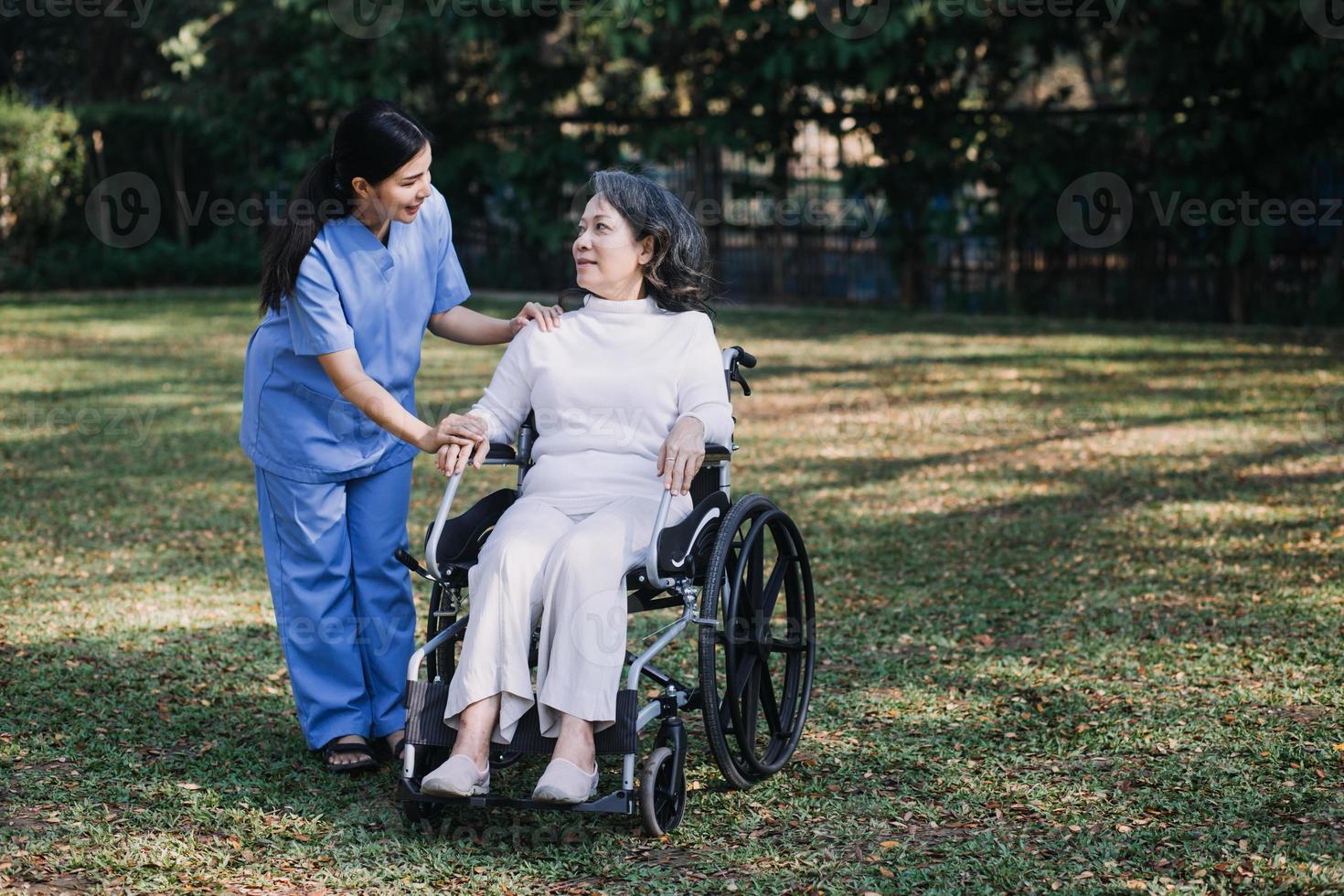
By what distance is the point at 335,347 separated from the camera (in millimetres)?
3244

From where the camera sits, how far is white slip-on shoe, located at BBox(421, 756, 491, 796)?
2846mm

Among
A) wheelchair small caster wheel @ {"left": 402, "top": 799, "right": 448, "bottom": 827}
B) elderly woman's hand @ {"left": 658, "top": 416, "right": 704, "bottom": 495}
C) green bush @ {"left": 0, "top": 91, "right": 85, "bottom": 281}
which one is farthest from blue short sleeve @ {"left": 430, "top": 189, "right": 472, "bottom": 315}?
green bush @ {"left": 0, "top": 91, "right": 85, "bottom": 281}

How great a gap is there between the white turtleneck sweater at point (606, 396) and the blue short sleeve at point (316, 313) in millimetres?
366

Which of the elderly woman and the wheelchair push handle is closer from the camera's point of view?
the elderly woman

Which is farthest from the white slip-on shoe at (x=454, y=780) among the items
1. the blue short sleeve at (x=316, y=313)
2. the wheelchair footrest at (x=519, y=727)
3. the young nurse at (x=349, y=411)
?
the blue short sleeve at (x=316, y=313)

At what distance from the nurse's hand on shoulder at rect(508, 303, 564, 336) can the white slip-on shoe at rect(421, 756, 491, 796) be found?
3.38 feet

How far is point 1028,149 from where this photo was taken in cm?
1288

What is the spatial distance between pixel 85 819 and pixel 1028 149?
11.2 metres

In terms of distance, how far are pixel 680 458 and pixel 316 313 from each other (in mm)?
871

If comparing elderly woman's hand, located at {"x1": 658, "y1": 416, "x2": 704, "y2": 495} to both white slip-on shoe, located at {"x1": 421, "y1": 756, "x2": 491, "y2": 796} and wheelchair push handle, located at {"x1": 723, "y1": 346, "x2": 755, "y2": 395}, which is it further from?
white slip-on shoe, located at {"x1": 421, "y1": 756, "x2": 491, "y2": 796}

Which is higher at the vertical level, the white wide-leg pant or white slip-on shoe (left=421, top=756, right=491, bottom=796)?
the white wide-leg pant

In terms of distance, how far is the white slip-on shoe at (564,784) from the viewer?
2838 millimetres

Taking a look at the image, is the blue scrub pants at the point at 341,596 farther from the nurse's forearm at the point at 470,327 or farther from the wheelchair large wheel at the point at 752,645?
the wheelchair large wheel at the point at 752,645

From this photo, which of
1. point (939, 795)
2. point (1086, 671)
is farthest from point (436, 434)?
point (1086, 671)
